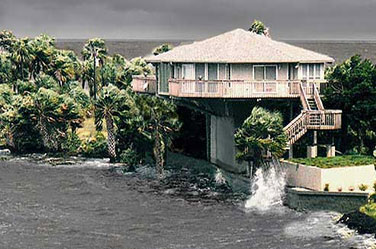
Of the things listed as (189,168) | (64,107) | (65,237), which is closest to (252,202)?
(65,237)

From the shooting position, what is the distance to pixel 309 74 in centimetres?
6184

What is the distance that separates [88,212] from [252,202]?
10.9 m

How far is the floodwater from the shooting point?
142ft

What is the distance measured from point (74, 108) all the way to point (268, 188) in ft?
105

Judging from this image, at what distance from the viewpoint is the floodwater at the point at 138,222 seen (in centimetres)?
4331

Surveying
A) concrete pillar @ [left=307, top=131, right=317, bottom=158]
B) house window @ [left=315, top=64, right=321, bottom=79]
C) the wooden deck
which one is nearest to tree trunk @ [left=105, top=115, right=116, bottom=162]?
the wooden deck

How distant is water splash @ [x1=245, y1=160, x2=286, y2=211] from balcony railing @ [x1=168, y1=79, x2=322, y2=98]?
234 inches

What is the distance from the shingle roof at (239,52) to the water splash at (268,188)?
868 centimetres

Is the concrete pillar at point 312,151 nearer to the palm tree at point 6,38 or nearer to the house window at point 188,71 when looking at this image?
the house window at point 188,71

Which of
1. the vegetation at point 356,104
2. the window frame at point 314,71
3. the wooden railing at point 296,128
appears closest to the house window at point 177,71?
the window frame at point 314,71

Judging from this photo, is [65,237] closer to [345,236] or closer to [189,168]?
[345,236]

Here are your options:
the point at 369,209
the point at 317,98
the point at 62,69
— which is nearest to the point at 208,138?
the point at 317,98

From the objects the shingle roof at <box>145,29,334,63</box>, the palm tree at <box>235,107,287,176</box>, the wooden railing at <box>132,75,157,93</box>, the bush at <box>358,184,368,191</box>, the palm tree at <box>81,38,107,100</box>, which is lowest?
the bush at <box>358,184,368,191</box>

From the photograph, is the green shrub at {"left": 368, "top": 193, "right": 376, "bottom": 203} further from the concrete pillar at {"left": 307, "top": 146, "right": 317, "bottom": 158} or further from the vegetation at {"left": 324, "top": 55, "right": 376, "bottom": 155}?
the vegetation at {"left": 324, "top": 55, "right": 376, "bottom": 155}
